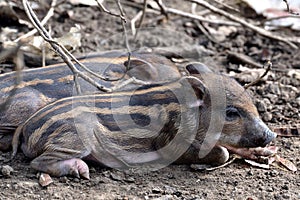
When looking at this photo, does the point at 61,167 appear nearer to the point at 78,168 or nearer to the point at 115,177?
the point at 78,168

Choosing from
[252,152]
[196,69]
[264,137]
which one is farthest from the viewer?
[196,69]

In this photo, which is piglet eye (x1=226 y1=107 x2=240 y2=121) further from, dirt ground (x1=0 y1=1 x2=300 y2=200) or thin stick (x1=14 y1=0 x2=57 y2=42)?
thin stick (x1=14 y1=0 x2=57 y2=42)

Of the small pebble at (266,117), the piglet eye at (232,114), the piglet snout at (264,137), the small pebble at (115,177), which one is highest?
the piglet eye at (232,114)

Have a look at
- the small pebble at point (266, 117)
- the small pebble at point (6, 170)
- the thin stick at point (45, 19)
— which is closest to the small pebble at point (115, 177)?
the small pebble at point (6, 170)

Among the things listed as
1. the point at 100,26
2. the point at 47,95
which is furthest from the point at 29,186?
the point at 100,26

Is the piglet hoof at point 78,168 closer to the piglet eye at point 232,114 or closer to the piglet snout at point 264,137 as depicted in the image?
the piglet eye at point 232,114

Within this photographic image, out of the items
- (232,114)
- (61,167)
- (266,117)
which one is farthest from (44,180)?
(266,117)

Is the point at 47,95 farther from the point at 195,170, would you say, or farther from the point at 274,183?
the point at 274,183
